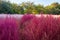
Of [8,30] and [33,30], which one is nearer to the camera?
[8,30]

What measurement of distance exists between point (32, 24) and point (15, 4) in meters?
4.56

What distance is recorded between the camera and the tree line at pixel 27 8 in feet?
23.9

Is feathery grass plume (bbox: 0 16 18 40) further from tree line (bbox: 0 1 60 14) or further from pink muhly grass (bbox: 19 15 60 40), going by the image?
tree line (bbox: 0 1 60 14)

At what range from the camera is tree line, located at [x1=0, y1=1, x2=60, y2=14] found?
728cm

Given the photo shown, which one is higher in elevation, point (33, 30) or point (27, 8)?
point (27, 8)

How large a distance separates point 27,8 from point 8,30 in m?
4.92

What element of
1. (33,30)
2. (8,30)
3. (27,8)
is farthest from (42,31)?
(27,8)

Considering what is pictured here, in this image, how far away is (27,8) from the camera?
7879 millimetres

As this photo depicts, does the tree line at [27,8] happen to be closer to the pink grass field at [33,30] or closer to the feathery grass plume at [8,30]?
the pink grass field at [33,30]

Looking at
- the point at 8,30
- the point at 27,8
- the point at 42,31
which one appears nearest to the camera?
the point at 8,30

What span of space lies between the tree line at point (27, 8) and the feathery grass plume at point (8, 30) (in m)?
4.16

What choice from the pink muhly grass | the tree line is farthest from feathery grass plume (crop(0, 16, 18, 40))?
the tree line

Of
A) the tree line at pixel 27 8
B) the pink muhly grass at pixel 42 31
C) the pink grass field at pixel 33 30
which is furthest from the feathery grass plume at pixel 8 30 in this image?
the tree line at pixel 27 8

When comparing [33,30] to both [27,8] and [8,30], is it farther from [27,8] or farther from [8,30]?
[27,8]
